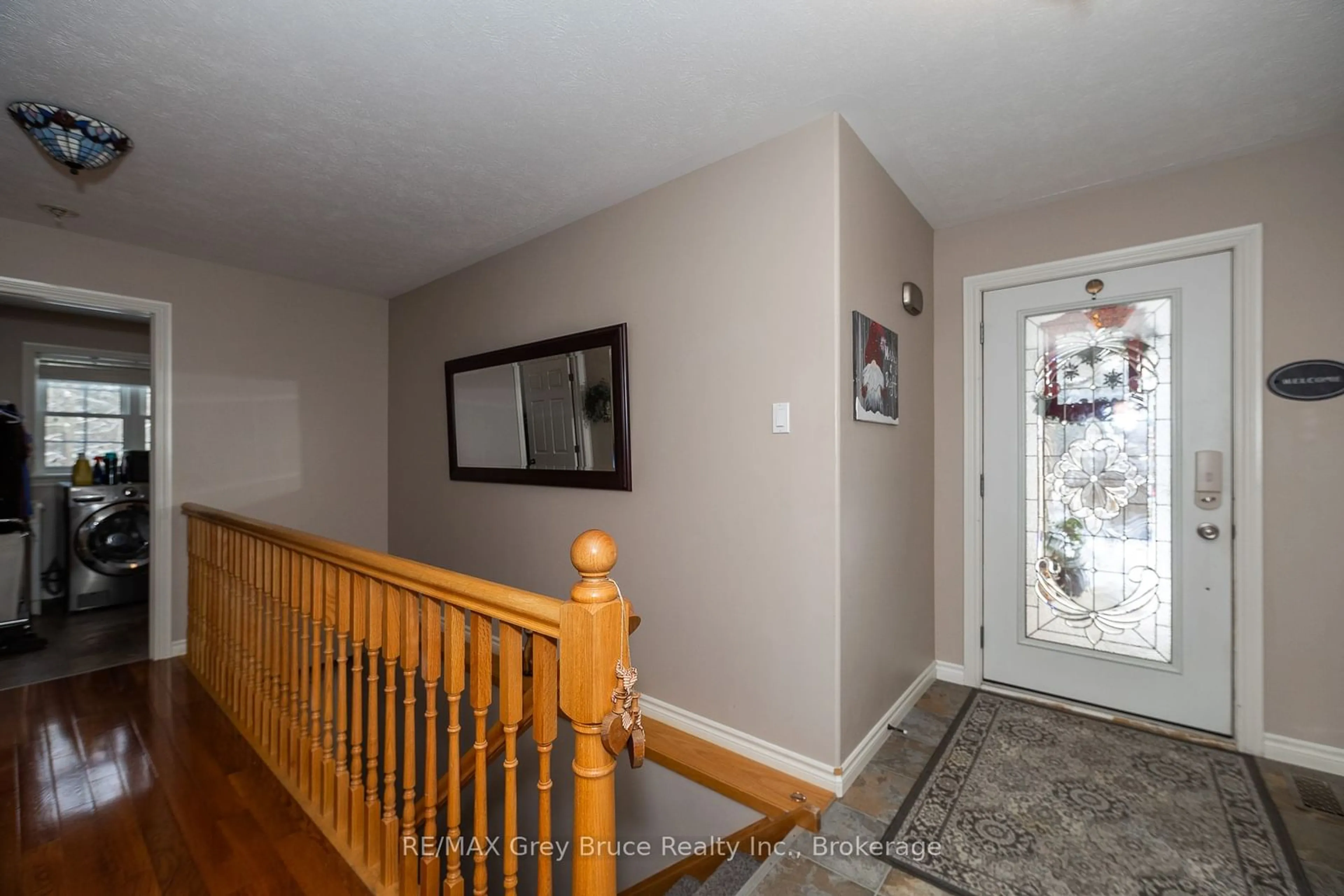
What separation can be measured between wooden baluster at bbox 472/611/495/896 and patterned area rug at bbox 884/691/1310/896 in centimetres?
114

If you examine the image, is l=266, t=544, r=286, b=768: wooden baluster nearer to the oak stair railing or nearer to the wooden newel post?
the oak stair railing

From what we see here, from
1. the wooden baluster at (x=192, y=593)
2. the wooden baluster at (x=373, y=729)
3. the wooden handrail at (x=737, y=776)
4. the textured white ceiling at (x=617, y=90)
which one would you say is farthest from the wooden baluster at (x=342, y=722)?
the wooden baluster at (x=192, y=593)

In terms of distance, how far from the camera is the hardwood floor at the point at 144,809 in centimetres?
161

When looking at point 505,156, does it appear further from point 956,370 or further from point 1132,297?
point 1132,297

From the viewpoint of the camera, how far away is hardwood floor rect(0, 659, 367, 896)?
1.61 metres

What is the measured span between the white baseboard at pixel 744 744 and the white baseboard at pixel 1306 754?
1.72m

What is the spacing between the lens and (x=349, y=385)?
396cm

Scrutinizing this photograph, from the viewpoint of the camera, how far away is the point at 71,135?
6.47 ft

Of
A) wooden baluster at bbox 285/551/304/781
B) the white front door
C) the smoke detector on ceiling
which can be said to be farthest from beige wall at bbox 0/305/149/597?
the white front door

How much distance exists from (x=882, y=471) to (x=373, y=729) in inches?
78.3

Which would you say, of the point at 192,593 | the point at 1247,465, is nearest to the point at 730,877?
the point at 1247,465

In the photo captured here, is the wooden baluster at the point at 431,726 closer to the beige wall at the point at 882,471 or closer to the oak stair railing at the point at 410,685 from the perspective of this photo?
the oak stair railing at the point at 410,685

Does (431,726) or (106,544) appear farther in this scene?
(106,544)

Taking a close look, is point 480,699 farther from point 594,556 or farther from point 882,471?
point 882,471
